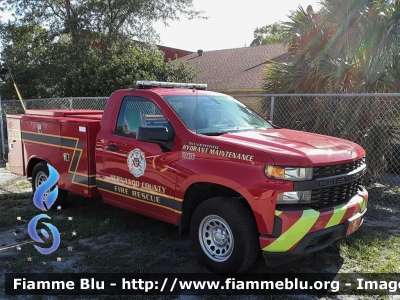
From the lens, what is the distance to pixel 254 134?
4.24 meters

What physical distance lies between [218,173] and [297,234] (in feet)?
3.15

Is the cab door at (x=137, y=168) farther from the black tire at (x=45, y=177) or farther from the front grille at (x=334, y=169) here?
the front grille at (x=334, y=169)

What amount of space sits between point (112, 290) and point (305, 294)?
1.89 metres

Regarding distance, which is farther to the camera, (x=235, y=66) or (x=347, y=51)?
(x=235, y=66)

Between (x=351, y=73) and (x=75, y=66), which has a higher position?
(x=75, y=66)

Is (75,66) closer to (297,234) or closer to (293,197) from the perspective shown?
(293,197)

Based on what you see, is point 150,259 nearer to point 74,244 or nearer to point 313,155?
point 74,244

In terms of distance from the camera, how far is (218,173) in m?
3.76

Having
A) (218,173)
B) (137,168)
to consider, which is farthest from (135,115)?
(218,173)

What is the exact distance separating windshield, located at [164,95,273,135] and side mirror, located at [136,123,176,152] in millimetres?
229

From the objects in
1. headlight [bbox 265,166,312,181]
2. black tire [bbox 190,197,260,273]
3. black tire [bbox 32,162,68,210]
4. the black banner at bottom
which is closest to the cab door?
black tire [bbox 190,197,260,273]

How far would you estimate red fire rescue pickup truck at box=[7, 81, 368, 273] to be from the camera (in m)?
3.43

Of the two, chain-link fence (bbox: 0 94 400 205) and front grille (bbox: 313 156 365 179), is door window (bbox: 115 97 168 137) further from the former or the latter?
chain-link fence (bbox: 0 94 400 205)

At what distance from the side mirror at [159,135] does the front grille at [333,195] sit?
165 cm
